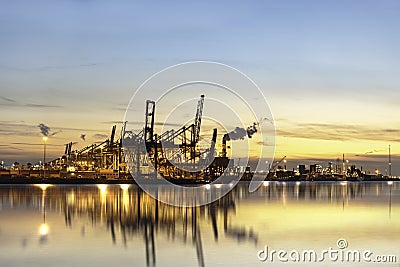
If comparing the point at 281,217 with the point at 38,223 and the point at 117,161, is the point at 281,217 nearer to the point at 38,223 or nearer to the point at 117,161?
the point at 38,223

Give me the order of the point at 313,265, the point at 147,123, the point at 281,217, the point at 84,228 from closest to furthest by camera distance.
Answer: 1. the point at 313,265
2. the point at 84,228
3. the point at 281,217
4. the point at 147,123

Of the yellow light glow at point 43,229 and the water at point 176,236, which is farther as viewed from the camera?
the yellow light glow at point 43,229

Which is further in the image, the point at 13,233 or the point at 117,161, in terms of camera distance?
the point at 117,161

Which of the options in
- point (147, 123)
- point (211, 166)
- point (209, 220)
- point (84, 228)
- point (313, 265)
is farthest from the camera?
point (211, 166)

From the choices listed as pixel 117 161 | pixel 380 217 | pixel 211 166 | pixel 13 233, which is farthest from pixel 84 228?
pixel 211 166

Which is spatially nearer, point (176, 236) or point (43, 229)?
point (176, 236)

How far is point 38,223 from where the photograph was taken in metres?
27.9

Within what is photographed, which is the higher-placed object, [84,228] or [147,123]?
[147,123]

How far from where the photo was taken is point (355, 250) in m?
19.3

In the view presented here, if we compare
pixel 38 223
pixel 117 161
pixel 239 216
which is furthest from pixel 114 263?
pixel 117 161

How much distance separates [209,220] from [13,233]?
985 cm

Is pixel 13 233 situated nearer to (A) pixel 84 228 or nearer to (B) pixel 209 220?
(A) pixel 84 228

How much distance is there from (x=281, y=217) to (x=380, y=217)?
5.07 metres

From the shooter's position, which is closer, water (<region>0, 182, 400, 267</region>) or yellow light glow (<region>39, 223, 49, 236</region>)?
water (<region>0, 182, 400, 267</region>)
